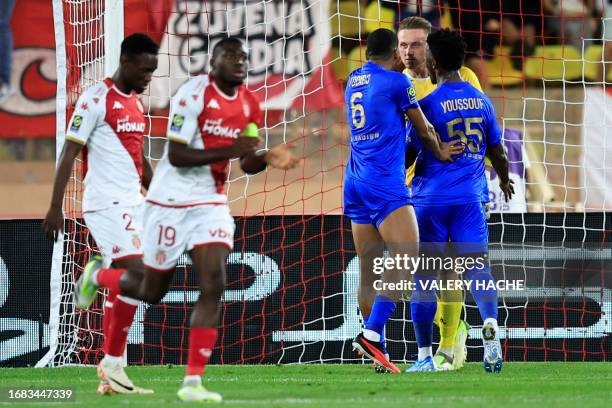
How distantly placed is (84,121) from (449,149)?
8.25 feet

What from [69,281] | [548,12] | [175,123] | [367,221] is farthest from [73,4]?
[548,12]

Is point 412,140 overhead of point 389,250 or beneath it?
overhead

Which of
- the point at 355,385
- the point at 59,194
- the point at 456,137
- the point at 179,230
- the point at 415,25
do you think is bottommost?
the point at 355,385

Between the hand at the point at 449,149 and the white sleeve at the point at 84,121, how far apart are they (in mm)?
2353

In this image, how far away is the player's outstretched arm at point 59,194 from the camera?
632cm

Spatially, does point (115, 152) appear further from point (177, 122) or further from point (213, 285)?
point (213, 285)

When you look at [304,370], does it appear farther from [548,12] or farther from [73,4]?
[548,12]

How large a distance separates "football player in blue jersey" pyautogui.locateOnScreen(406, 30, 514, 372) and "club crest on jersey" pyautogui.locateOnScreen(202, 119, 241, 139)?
2.27 meters

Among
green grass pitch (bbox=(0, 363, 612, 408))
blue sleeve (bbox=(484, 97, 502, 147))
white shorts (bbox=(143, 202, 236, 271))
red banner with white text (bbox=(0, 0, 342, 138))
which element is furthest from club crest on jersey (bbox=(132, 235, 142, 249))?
red banner with white text (bbox=(0, 0, 342, 138))

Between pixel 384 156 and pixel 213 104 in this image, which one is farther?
pixel 384 156

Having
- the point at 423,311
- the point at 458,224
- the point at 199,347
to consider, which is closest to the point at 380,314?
the point at 423,311

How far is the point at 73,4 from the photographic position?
10.0 meters

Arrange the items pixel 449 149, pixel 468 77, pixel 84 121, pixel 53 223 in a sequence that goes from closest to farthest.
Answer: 1. pixel 53 223
2. pixel 84 121
3. pixel 449 149
4. pixel 468 77

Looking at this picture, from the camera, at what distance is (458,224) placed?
26.3ft
